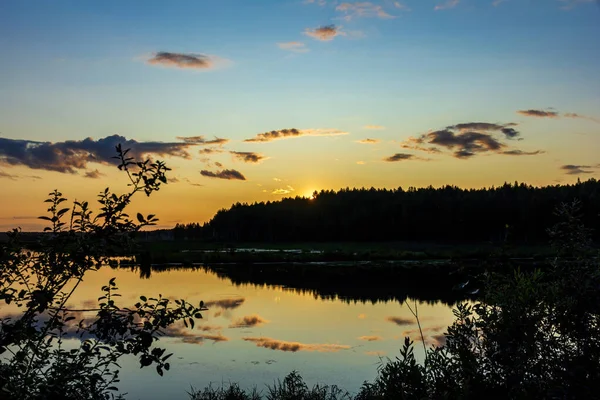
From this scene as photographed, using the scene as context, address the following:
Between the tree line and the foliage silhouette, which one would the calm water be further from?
the tree line

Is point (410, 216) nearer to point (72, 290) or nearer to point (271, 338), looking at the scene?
point (271, 338)

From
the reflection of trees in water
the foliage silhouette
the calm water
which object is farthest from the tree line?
the foliage silhouette

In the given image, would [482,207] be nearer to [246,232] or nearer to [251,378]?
[246,232]

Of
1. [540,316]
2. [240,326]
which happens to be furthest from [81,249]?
[240,326]

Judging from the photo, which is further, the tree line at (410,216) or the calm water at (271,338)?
the tree line at (410,216)

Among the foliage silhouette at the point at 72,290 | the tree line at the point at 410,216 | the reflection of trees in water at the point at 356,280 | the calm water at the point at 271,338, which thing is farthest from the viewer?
the tree line at the point at 410,216

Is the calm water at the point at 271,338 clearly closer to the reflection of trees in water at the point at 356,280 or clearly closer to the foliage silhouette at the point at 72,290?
the reflection of trees in water at the point at 356,280

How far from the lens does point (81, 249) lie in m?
4.66

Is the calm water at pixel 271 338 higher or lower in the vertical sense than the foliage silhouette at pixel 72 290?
lower

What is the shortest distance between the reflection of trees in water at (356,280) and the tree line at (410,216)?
43.8m

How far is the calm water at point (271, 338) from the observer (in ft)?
50.2

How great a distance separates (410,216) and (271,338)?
339 ft

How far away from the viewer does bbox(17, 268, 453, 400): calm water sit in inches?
603

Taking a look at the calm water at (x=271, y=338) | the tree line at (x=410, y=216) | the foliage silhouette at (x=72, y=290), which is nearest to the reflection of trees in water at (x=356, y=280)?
the calm water at (x=271, y=338)
